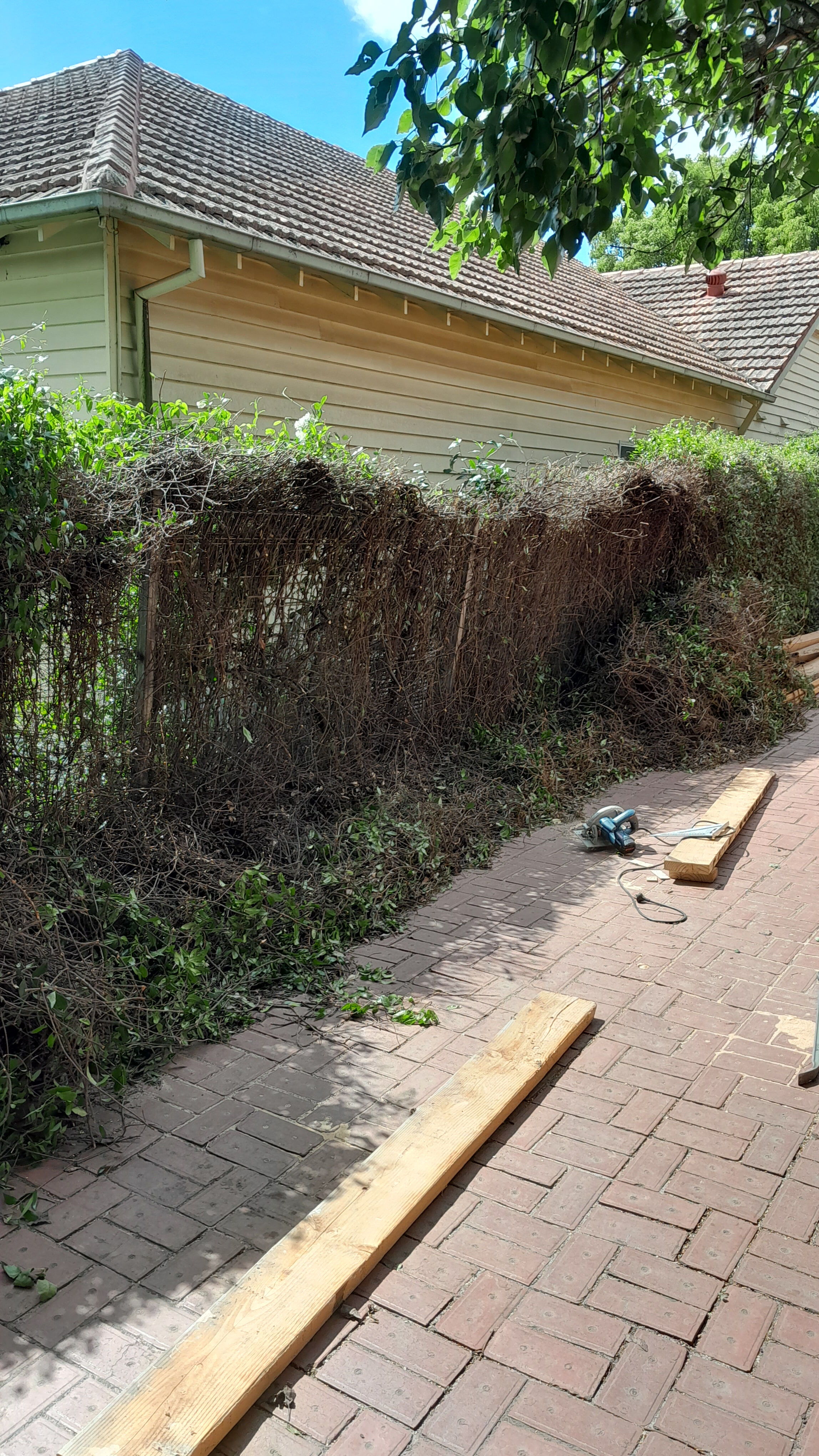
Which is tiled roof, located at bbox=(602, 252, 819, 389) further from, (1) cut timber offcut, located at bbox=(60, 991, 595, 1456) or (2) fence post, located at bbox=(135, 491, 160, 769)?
(1) cut timber offcut, located at bbox=(60, 991, 595, 1456)

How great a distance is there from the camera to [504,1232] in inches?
120

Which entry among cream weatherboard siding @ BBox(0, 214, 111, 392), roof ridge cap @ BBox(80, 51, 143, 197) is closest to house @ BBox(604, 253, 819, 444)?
roof ridge cap @ BBox(80, 51, 143, 197)

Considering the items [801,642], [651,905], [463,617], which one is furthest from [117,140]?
[801,642]

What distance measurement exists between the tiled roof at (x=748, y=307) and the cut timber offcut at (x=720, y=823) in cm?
1249

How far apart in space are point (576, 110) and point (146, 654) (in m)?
3.03

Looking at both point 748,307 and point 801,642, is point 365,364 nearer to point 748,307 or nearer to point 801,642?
point 801,642

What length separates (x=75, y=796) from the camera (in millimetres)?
4656

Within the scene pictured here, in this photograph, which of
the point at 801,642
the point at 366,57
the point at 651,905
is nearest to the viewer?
the point at 366,57

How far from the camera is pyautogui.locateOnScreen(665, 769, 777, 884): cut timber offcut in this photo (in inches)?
242

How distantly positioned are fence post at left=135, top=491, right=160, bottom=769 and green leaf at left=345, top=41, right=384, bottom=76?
2303 mm

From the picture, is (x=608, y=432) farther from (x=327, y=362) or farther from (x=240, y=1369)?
(x=240, y=1369)

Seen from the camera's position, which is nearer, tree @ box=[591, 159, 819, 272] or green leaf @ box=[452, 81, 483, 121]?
green leaf @ box=[452, 81, 483, 121]

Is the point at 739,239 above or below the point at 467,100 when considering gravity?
above

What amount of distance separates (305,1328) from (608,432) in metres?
13.8
